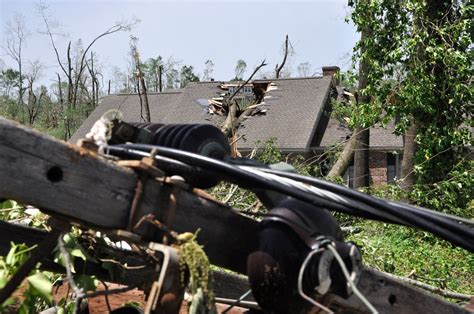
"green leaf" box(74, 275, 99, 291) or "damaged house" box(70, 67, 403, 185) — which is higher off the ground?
"damaged house" box(70, 67, 403, 185)

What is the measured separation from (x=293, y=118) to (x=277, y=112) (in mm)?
1140

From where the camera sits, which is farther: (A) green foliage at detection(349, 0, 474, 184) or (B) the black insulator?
(A) green foliage at detection(349, 0, 474, 184)

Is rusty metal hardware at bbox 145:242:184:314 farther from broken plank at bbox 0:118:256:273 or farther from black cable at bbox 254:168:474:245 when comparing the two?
black cable at bbox 254:168:474:245

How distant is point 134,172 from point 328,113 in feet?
103

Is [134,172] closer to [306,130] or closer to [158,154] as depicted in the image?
[158,154]

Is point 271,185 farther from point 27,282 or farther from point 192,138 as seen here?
point 27,282

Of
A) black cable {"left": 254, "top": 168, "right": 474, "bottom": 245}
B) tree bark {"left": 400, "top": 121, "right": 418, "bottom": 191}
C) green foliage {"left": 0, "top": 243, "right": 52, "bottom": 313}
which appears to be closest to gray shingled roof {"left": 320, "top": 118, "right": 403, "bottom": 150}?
tree bark {"left": 400, "top": 121, "right": 418, "bottom": 191}

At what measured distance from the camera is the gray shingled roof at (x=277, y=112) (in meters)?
30.3

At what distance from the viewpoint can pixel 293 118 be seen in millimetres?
31938

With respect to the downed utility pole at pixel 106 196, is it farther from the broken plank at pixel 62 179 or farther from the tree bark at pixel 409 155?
the tree bark at pixel 409 155

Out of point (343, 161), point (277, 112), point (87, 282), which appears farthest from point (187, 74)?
point (87, 282)

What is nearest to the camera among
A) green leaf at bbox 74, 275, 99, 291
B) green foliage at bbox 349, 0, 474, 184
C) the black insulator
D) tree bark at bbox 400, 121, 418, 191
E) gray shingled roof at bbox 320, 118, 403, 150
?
the black insulator

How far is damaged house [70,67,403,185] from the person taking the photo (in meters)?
29.1

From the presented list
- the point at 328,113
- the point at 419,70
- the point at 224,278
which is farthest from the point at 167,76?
the point at 224,278
